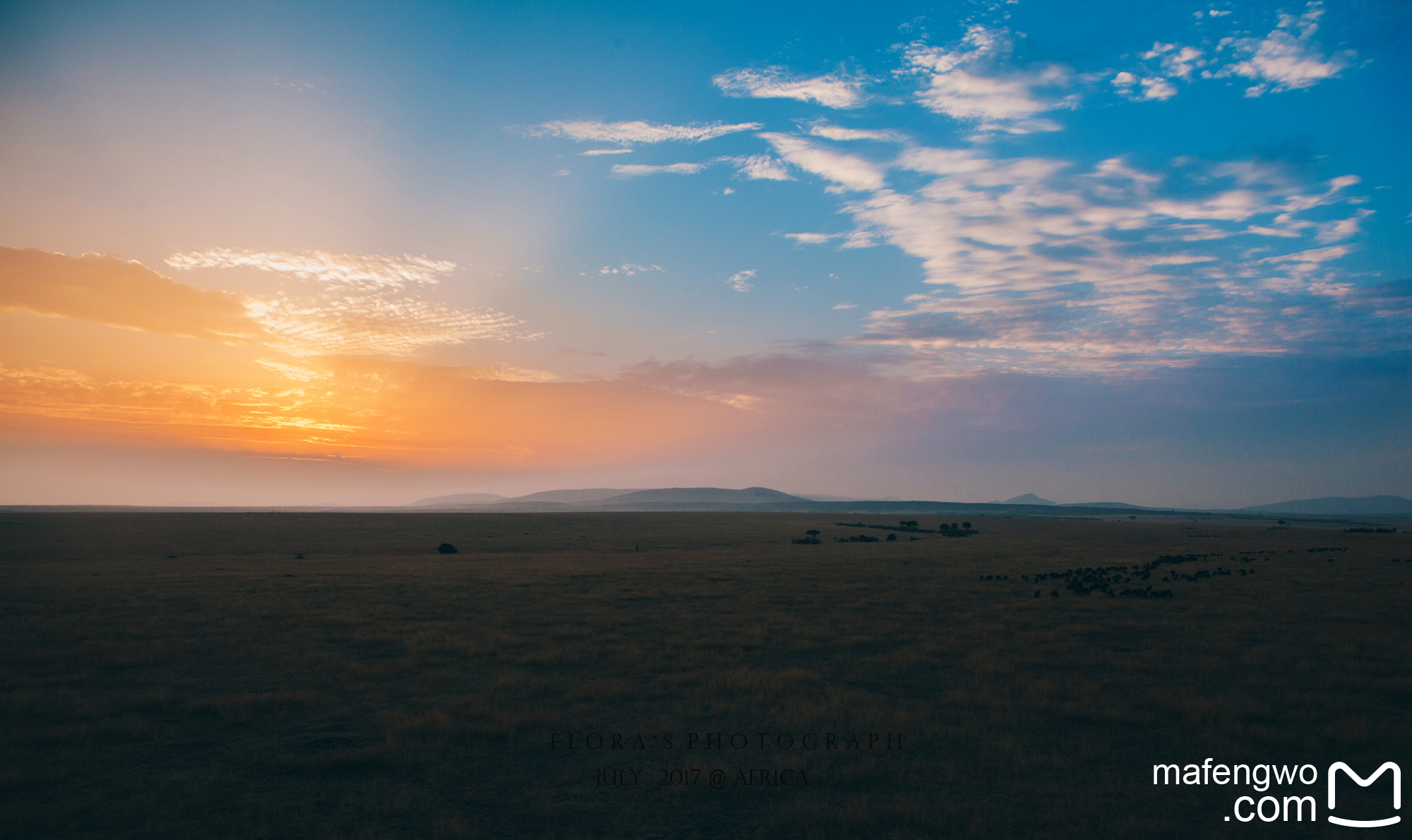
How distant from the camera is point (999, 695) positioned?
12.7 metres

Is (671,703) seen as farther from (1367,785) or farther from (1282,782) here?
(1367,785)

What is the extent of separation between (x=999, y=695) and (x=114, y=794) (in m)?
13.8

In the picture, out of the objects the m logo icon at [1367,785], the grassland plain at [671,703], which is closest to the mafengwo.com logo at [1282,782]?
the m logo icon at [1367,785]

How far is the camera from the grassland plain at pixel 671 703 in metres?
8.20

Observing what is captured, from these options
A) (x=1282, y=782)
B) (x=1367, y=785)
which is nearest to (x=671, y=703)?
(x=1282, y=782)

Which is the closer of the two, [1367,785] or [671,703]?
[1367,785]

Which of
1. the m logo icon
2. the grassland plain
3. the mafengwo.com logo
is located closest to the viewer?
the m logo icon

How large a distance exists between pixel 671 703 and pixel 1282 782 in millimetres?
9178

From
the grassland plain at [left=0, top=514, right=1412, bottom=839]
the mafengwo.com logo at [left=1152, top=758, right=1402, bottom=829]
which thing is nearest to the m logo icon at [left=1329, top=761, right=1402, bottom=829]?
the mafengwo.com logo at [left=1152, top=758, right=1402, bottom=829]

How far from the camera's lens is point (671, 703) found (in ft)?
41.7

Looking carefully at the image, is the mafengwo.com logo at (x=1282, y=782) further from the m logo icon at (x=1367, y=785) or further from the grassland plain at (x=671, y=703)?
the grassland plain at (x=671, y=703)

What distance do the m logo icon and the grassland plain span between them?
19 cm

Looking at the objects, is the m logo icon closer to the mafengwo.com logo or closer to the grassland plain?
the mafengwo.com logo

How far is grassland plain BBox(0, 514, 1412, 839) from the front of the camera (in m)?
8.20
